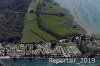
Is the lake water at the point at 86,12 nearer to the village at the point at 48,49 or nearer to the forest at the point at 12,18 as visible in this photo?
the village at the point at 48,49

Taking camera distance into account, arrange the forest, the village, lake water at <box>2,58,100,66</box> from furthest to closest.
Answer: the forest, the village, lake water at <box>2,58,100,66</box>

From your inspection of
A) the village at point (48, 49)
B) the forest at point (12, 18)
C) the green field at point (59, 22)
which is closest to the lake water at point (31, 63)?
the village at point (48, 49)

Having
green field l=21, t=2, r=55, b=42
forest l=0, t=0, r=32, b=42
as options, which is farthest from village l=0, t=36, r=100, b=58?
forest l=0, t=0, r=32, b=42

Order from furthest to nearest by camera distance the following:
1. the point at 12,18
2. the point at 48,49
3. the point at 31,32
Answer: the point at 12,18, the point at 31,32, the point at 48,49

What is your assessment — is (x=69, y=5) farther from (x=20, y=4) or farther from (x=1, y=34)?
(x=1, y=34)

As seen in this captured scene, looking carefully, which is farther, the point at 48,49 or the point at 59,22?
the point at 59,22

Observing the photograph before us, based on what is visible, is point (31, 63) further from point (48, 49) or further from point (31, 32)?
point (31, 32)

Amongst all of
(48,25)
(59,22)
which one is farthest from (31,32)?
(59,22)

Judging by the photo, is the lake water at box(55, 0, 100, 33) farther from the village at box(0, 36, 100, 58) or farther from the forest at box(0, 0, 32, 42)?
the forest at box(0, 0, 32, 42)
